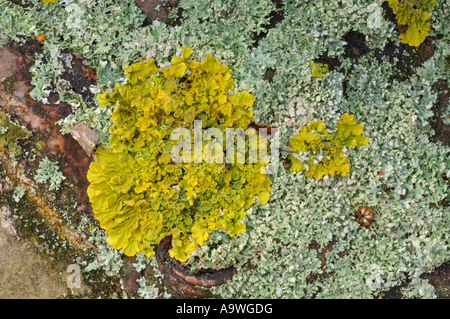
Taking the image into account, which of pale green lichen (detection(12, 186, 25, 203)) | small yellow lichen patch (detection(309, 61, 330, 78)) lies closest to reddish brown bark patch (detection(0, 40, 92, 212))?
pale green lichen (detection(12, 186, 25, 203))

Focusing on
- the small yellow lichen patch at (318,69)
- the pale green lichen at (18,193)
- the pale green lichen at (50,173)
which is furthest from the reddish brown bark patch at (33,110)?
the small yellow lichen patch at (318,69)

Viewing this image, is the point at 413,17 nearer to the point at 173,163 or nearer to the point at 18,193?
the point at 173,163

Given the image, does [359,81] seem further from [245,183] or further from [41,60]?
[41,60]

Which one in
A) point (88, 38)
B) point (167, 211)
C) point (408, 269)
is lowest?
point (408, 269)

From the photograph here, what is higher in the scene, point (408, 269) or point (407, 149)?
point (407, 149)

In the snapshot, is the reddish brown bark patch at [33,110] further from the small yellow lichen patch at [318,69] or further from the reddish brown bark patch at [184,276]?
the small yellow lichen patch at [318,69]

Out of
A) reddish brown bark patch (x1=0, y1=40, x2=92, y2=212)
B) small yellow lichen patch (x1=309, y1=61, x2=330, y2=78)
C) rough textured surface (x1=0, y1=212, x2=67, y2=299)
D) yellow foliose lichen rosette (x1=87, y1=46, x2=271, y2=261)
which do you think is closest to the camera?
yellow foliose lichen rosette (x1=87, y1=46, x2=271, y2=261)

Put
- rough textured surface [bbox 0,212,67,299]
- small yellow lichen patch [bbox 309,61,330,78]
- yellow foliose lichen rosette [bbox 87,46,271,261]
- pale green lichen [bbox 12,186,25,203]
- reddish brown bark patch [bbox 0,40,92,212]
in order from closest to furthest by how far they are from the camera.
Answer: yellow foliose lichen rosette [bbox 87,46,271,261] < small yellow lichen patch [bbox 309,61,330,78] < reddish brown bark patch [bbox 0,40,92,212] < pale green lichen [bbox 12,186,25,203] < rough textured surface [bbox 0,212,67,299]

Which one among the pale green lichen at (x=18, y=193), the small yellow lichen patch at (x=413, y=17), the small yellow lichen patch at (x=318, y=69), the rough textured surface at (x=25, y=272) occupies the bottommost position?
the rough textured surface at (x=25, y=272)

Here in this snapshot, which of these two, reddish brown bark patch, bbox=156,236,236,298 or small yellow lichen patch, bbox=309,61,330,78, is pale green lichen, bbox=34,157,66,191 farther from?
small yellow lichen patch, bbox=309,61,330,78

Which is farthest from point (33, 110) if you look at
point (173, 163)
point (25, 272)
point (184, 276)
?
point (184, 276)

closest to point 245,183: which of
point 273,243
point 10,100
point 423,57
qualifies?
point 273,243
